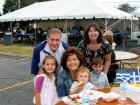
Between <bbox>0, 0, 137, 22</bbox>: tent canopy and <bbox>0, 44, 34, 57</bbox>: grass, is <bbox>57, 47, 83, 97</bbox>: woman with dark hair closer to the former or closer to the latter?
<bbox>0, 44, 34, 57</bbox>: grass

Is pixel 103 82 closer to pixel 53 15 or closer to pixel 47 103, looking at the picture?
pixel 47 103

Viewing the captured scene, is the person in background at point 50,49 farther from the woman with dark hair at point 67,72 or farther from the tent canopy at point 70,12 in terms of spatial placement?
→ the tent canopy at point 70,12

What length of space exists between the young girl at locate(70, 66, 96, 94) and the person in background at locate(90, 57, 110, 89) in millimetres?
570

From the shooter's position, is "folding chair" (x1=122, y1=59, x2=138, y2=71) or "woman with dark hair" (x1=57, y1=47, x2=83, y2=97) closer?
"woman with dark hair" (x1=57, y1=47, x2=83, y2=97)

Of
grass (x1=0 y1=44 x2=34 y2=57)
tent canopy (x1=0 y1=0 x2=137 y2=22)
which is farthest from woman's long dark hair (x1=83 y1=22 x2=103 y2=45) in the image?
tent canopy (x1=0 y1=0 x2=137 y2=22)

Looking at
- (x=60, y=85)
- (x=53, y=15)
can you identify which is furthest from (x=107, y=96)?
(x=53, y=15)

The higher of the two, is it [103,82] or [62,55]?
[62,55]

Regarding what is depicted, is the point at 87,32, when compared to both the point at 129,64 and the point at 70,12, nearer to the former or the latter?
the point at 129,64

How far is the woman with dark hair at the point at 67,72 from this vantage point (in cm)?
417

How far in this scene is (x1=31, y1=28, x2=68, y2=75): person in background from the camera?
13.8 ft

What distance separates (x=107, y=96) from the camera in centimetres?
385

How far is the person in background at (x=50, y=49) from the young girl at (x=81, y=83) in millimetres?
408

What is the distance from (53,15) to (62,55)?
746 inches

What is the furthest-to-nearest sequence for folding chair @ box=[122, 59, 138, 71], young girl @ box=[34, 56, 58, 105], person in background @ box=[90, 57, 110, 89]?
folding chair @ box=[122, 59, 138, 71]
person in background @ box=[90, 57, 110, 89]
young girl @ box=[34, 56, 58, 105]
